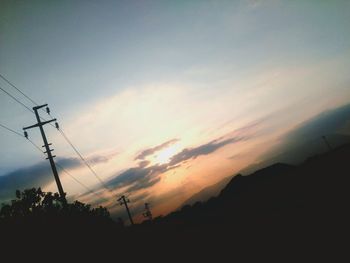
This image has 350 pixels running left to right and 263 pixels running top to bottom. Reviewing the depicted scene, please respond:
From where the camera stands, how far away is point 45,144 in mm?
20891

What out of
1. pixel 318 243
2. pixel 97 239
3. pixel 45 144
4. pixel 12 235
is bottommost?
pixel 318 243

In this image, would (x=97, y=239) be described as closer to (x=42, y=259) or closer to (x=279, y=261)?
(x=42, y=259)

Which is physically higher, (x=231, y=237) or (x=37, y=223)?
(x=37, y=223)

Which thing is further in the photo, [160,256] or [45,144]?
[160,256]

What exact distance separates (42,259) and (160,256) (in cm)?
1074

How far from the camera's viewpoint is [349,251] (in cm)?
1134

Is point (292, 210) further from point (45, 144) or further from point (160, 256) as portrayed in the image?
point (45, 144)

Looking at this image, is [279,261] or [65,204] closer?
[279,261]

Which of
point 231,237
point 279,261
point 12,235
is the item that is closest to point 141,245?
point 231,237

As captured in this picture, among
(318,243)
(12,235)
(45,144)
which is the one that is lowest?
(318,243)

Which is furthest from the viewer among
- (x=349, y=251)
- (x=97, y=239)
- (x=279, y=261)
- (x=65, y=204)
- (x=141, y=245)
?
(x=141, y=245)

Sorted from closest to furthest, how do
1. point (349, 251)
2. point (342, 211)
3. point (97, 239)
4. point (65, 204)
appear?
point (349, 251) → point (342, 211) → point (65, 204) → point (97, 239)

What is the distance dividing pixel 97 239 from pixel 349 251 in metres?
18.6

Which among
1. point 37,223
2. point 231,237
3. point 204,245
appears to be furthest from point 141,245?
point 37,223
